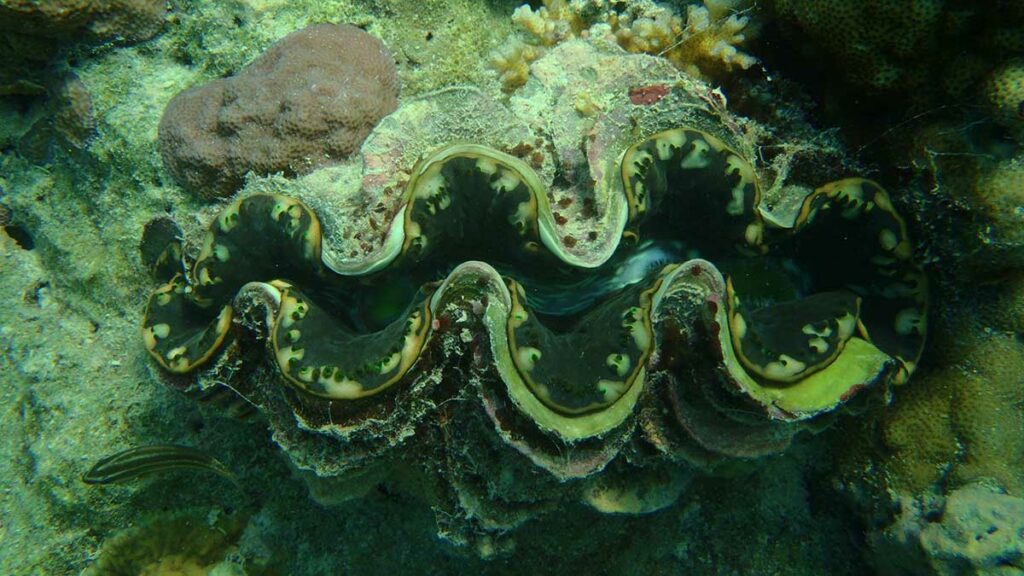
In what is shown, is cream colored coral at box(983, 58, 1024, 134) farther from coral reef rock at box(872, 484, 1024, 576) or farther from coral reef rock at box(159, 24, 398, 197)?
coral reef rock at box(159, 24, 398, 197)

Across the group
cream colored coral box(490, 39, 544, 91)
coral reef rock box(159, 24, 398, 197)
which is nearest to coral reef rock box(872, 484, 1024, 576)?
cream colored coral box(490, 39, 544, 91)

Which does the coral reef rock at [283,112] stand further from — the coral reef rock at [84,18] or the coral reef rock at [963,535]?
the coral reef rock at [963,535]

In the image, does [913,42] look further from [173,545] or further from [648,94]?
[173,545]

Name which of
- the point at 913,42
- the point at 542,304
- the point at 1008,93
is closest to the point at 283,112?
the point at 542,304

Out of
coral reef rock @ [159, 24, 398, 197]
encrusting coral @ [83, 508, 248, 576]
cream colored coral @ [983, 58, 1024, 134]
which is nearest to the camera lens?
cream colored coral @ [983, 58, 1024, 134]

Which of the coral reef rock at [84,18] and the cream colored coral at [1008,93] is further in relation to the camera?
the coral reef rock at [84,18]

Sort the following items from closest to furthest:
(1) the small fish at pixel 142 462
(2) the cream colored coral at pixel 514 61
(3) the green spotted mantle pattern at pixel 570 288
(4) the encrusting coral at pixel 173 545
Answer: (3) the green spotted mantle pattern at pixel 570 288 < (1) the small fish at pixel 142 462 < (2) the cream colored coral at pixel 514 61 < (4) the encrusting coral at pixel 173 545

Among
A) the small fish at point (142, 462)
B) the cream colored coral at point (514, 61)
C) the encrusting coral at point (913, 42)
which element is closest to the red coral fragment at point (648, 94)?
the encrusting coral at point (913, 42)
